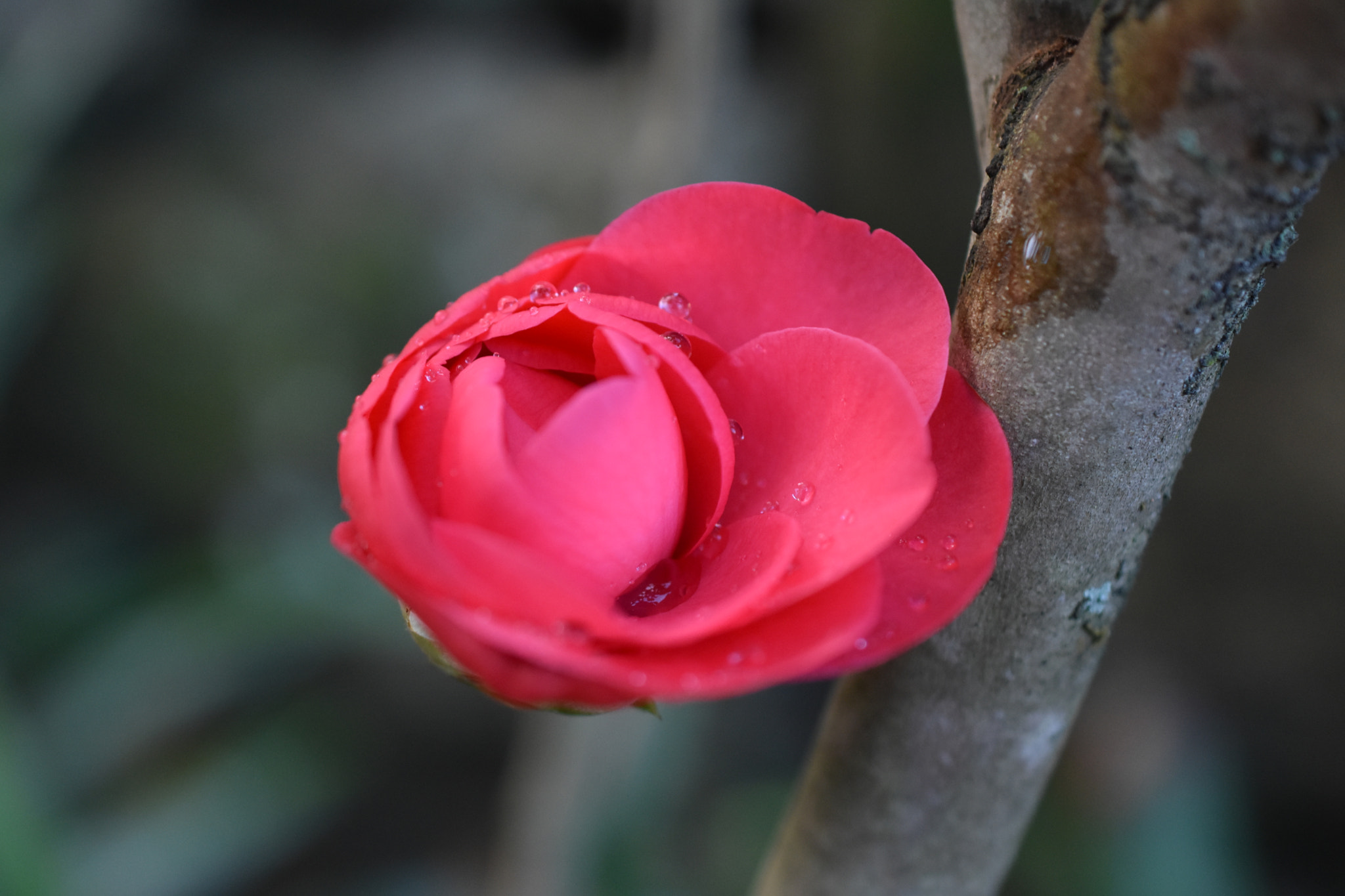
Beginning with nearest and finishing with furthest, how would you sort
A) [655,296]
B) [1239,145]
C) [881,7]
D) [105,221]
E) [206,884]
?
[1239,145] < [655,296] < [206,884] < [881,7] < [105,221]

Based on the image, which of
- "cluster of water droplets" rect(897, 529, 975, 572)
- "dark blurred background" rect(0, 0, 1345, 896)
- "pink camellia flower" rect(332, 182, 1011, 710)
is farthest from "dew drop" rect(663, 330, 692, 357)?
"dark blurred background" rect(0, 0, 1345, 896)

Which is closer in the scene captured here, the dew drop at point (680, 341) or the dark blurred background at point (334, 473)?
the dew drop at point (680, 341)

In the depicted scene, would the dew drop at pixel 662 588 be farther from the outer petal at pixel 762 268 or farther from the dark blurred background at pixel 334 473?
the dark blurred background at pixel 334 473

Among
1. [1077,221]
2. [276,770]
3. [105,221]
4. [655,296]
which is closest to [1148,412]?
[1077,221]


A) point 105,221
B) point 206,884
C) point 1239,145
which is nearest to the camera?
point 1239,145

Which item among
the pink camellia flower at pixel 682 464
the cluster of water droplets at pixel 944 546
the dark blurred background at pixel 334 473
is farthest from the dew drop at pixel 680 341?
the dark blurred background at pixel 334 473

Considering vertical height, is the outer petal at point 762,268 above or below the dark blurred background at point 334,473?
above

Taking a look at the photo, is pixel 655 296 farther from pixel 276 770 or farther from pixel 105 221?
pixel 105 221

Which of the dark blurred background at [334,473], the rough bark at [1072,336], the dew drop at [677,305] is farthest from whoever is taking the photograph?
the dark blurred background at [334,473]
